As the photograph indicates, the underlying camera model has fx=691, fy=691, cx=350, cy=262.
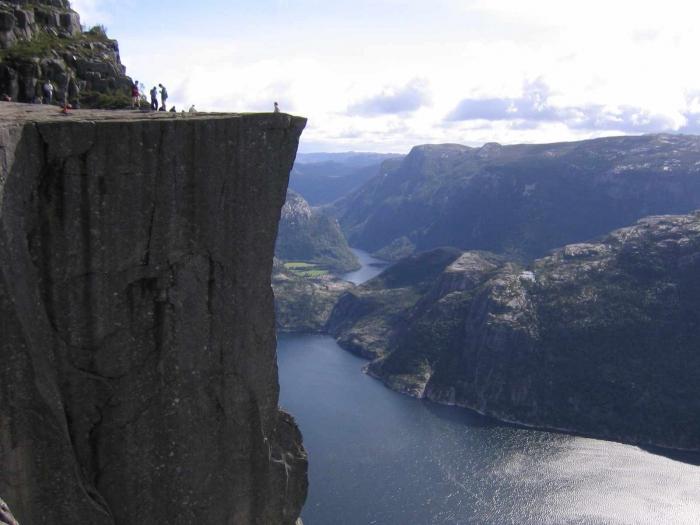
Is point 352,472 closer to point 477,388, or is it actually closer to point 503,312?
point 477,388

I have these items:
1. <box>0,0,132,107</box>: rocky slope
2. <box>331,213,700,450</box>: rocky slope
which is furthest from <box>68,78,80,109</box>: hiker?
<box>331,213,700,450</box>: rocky slope

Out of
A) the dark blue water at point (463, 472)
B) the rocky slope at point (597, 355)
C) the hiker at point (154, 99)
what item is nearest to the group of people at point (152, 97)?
the hiker at point (154, 99)

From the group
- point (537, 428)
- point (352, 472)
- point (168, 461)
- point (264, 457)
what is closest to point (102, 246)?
point (168, 461)

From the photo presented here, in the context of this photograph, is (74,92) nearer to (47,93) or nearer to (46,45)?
(46,45)

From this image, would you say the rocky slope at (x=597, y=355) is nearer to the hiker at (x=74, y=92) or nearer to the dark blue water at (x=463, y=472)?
the dark blue water at (x=463, y=472)

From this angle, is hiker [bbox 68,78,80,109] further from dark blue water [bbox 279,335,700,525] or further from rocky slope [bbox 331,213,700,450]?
rocky slope [bbox 331,213,700,450]

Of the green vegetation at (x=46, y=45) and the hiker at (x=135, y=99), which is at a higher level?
the green vegetation at (x=46, y=45)
